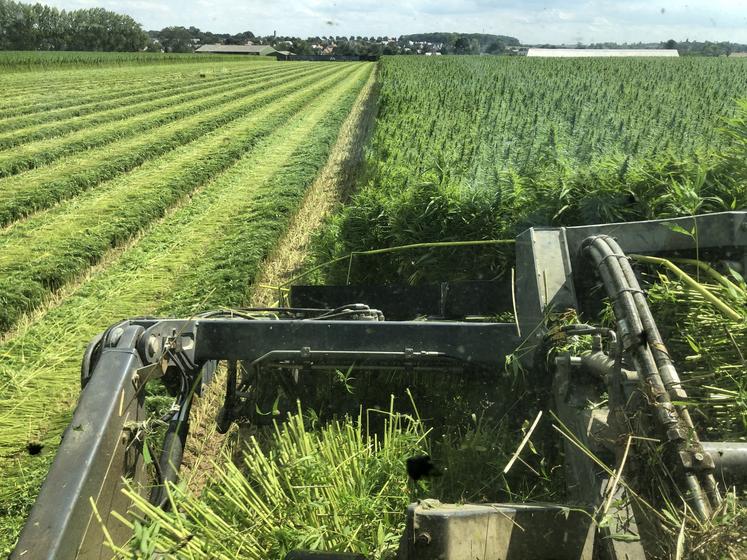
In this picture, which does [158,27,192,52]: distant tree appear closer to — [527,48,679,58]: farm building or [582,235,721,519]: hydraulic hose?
[527,48,679,58]: farm building

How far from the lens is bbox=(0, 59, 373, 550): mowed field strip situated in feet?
16.8

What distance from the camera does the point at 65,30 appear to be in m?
74.4

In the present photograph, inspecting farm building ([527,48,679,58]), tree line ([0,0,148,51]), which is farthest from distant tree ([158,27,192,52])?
farm building ([527,48,679,58])

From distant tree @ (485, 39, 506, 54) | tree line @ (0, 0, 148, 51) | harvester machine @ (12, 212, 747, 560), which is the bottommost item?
harvester machine @ (12, 212, 747, 560)

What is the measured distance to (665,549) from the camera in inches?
70.1

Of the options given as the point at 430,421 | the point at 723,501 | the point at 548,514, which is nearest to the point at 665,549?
the point at 723,501

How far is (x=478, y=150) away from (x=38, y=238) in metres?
5.89

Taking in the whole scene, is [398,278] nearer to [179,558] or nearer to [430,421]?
[430,421]

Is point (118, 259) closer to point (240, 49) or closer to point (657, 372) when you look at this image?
point (657, 372)

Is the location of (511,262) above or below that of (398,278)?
above

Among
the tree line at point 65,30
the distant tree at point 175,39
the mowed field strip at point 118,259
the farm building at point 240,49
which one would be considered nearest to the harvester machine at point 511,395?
the mowed field strip at point 118,259

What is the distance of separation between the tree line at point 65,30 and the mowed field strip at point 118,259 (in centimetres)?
6257

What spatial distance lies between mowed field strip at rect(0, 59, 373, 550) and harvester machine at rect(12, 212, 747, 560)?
1641 millimetres

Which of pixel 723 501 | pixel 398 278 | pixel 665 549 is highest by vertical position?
pixel 723 501
